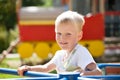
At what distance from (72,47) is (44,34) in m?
5.04

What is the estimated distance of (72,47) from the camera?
81.4 inches

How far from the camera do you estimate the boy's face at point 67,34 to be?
6.33 ft

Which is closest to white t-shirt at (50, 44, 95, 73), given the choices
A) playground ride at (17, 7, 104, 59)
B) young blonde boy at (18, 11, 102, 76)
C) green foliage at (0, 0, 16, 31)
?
young blonde boy at (18, 11, 102, 76)

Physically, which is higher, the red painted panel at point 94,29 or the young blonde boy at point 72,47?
the young blonde boy at point 72,47

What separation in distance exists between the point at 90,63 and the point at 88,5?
687 cm

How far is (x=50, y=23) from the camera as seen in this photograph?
7023 millimetres

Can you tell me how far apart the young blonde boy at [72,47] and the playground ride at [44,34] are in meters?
4.94

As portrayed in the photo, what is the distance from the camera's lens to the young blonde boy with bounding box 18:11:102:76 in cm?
193

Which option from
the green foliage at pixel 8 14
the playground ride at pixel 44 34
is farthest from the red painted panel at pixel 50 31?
the green foliage at pixel 8 14

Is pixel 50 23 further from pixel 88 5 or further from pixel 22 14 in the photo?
pixel 88 5

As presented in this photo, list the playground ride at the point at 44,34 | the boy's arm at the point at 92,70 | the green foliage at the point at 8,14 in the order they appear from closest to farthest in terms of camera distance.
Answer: the boy's arm at the point at 92,70 < the playground ride at the point at 44,34 < the green foliage at the point at 8,14

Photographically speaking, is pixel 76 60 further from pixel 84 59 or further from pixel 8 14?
pixel 8 14

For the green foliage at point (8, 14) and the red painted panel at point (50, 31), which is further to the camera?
the green foliage at point (8, 14)

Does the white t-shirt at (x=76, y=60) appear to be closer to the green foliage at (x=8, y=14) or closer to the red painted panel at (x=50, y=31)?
the red painted panel at (x=50, y=31)
